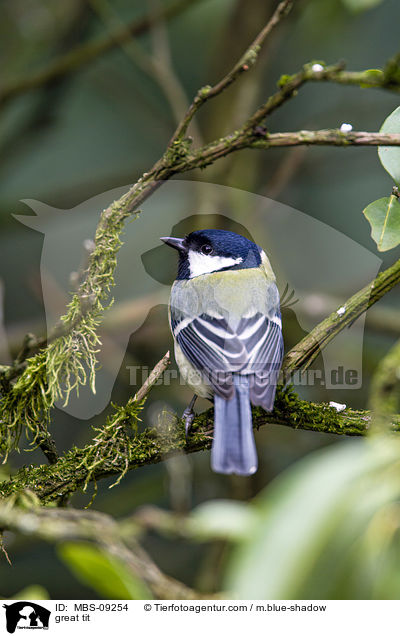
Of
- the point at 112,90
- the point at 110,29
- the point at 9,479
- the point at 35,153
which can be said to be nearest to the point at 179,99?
the point at 110,29

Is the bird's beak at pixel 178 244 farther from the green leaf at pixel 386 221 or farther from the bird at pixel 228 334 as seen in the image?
the green leaf at pixel 386 221

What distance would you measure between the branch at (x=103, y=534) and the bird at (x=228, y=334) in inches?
16.9

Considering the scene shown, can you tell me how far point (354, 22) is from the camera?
323 cm

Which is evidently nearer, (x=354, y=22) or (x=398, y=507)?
(x=398, y=507)

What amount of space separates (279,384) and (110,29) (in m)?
1.96

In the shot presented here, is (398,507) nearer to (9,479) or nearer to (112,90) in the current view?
(9,479)

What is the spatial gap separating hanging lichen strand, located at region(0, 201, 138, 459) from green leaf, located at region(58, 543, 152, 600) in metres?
0.64

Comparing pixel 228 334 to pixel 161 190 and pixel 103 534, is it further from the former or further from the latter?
pixel 161 190

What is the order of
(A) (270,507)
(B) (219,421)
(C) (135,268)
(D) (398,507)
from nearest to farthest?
(A) (270,507), (D) (398,507), (B) (219,421), (C) (135,268)

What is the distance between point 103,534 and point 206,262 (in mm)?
1300
